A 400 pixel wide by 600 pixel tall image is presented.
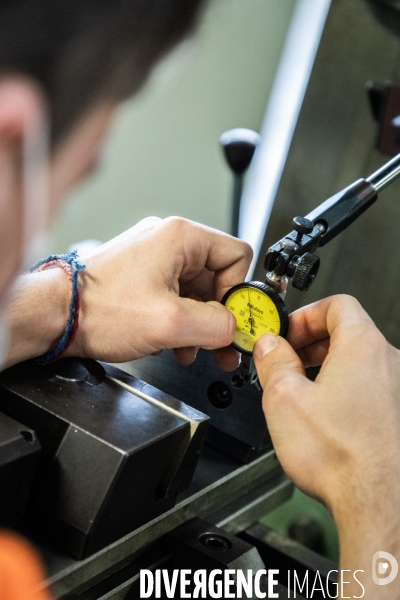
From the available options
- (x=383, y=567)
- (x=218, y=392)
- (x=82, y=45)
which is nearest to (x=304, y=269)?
(x=218, y=392)

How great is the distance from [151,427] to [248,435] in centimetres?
28

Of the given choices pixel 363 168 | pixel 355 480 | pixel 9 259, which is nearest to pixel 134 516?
pixel 355 480

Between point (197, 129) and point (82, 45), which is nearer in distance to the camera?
point (82, 45)

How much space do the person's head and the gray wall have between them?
96cm

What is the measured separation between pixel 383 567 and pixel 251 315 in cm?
38

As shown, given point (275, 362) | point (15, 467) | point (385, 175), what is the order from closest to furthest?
1. point (15, 467)
2. point (275, 362)
3. point (385, 175)

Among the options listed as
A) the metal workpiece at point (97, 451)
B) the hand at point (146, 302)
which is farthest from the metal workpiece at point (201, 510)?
the hand at point (146, 302)

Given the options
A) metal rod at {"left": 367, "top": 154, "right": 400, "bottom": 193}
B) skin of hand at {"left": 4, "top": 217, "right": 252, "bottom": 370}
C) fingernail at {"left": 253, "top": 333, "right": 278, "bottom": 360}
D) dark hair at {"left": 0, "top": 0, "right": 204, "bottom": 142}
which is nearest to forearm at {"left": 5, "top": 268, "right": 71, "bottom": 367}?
skin of hand at {"left": 4, "top": 217, "right": 252, "bottom": 370}

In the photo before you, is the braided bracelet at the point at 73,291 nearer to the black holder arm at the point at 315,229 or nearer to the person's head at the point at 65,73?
the black holder arm at the point at 315,229

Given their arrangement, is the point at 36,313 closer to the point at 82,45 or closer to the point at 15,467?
the point at 15,467

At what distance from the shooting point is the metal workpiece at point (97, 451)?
78 cm

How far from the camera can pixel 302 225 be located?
3.08 ft

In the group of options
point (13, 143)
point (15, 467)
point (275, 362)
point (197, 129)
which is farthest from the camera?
point (197, 129)

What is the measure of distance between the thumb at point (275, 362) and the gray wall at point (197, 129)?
57 centimetres
